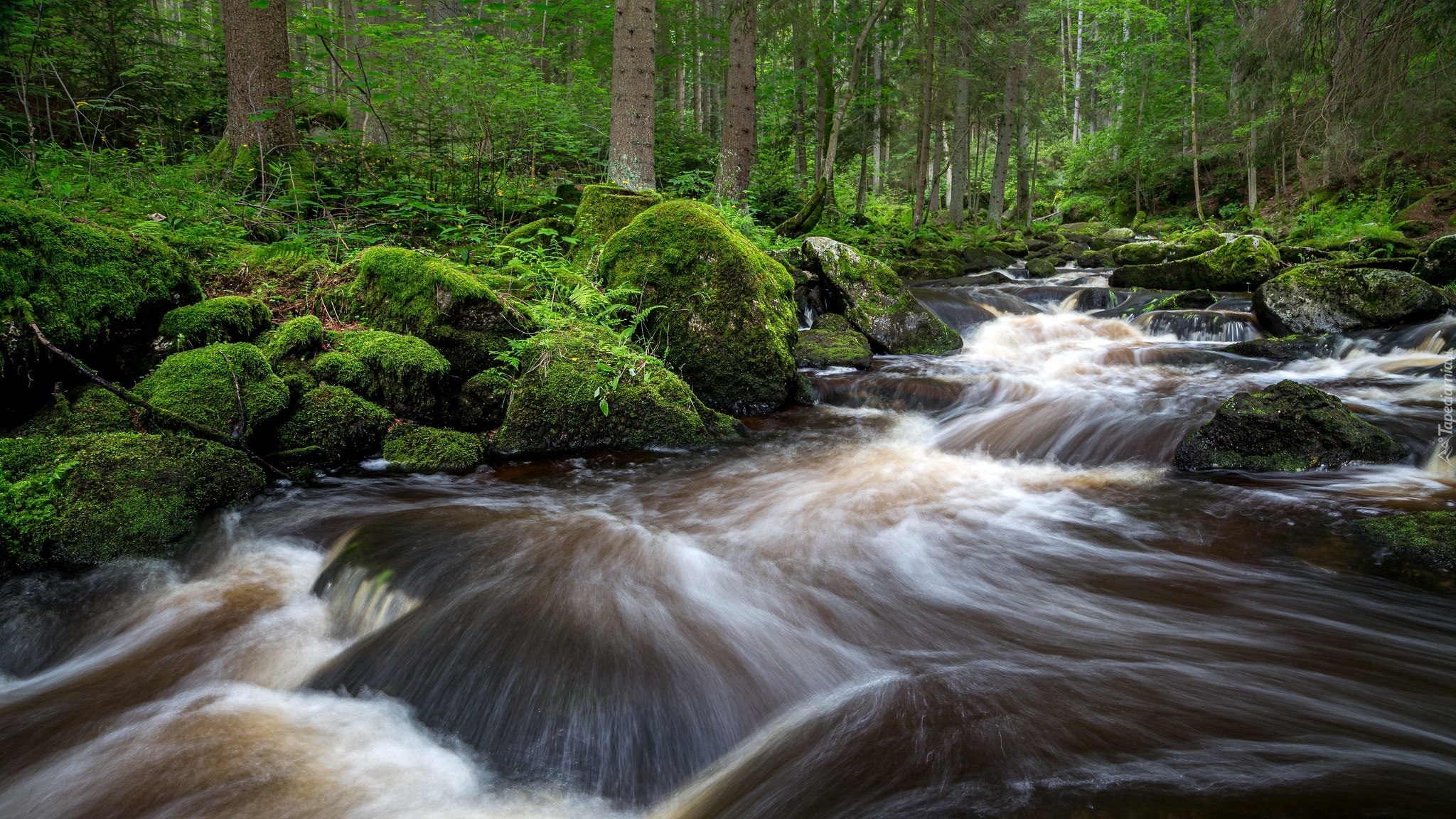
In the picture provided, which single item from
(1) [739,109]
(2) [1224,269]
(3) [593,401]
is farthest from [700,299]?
(2) [1224,269]

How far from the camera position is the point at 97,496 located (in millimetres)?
3793

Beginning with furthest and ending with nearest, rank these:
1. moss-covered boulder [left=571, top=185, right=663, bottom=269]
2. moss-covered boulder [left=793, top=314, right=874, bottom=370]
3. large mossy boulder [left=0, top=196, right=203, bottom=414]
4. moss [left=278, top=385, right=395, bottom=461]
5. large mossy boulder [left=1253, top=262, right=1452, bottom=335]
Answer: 1. moss-covered boulder [left=793, top=314, right=874, bottom=370]
2. large mossy boulder [left=1253, top=262, right=1452, bottom=335]
3. moss-covered boulder [left=571, top=185, right=663, bottom=269]
4. moss [left=278, top=385, right=395, bottom=461]
5. large mossy boulder [left=0, top=196, right=203, bottom=414]

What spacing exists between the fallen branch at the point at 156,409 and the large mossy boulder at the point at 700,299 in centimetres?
331

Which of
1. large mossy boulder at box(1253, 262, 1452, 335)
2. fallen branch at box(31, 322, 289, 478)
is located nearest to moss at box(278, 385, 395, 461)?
fallen branch at box(31, 322, 289, 478)

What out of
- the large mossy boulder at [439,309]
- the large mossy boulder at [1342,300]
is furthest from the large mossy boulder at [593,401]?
the large mossy boulder at [1342,300]

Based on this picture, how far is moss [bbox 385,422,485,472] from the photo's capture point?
207 inches

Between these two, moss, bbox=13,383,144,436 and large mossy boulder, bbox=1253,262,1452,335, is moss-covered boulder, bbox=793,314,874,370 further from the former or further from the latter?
moss, bbox=13,383,144,436

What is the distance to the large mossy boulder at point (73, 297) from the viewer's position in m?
4.17

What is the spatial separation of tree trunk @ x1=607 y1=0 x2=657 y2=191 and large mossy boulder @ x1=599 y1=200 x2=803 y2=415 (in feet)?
6.71

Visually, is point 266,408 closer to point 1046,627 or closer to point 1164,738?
point 1046,627

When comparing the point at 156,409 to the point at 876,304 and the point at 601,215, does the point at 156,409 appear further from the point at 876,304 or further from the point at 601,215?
the point at 876,304

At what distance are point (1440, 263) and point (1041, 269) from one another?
24.9ft

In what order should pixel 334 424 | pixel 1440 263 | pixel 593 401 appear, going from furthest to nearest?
pixel 1440 263 → pixel 593 401 → pixel 334 424

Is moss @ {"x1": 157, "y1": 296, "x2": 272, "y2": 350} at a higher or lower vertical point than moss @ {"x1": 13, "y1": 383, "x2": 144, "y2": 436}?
higher
